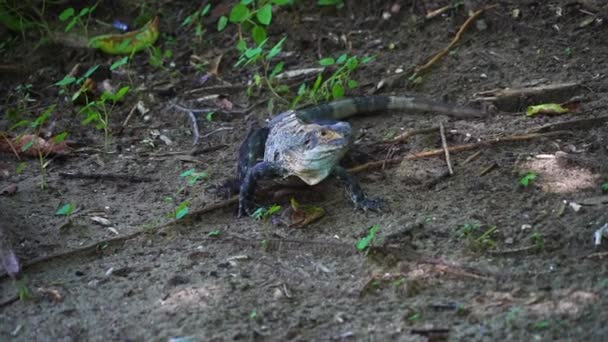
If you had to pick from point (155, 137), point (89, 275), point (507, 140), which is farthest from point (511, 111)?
point (89, 275)

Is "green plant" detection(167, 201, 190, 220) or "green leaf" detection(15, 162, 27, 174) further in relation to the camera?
"green leaf" detection(15, 162, 27, 174)

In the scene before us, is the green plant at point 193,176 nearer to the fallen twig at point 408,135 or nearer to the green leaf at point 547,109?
the fallen twig at point 408,135

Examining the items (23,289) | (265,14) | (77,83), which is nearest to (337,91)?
(265,14)

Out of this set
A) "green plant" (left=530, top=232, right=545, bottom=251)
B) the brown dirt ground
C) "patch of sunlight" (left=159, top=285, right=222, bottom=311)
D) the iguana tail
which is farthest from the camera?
the iguana tail

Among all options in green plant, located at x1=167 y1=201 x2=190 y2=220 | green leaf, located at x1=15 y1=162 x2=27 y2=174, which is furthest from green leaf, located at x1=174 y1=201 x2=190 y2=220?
green leaf, located at x1=15 y1=162 x2=27 y2=174

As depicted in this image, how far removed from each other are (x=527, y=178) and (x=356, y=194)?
3.62 ft

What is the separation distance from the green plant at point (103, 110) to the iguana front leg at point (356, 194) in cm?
218

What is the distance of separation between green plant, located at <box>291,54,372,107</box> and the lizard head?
4.31 ft

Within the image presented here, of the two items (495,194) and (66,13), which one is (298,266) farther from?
(66,13)

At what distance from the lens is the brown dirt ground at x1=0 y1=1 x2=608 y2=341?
164 inches

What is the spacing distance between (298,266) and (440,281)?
852 mm

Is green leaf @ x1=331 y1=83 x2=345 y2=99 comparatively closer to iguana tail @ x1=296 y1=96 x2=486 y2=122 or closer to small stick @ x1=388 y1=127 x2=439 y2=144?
iguana tail @ x1=296 y1=96 x2=486 y2=122

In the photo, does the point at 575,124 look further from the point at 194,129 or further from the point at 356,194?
the point at 194,129

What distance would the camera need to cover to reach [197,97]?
7.53 metres
